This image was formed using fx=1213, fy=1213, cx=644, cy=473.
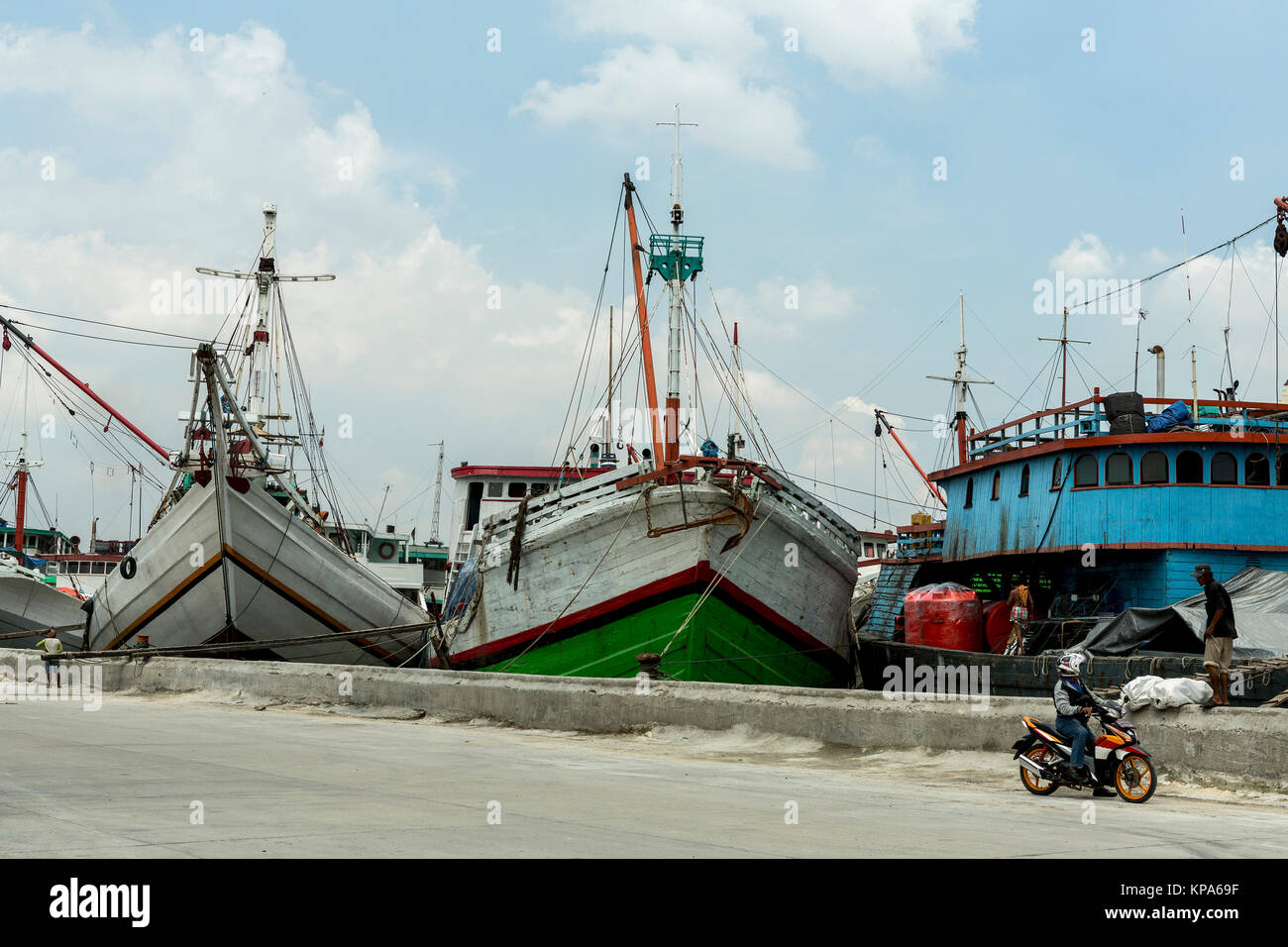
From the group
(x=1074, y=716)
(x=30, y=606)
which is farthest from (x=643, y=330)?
(x=30, y=606)

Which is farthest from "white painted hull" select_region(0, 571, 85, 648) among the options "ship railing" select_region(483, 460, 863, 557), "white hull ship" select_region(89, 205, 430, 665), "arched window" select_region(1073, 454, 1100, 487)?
"arched window" select_region(1073, 454, 1100, 487)

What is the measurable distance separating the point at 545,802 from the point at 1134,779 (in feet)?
13.9

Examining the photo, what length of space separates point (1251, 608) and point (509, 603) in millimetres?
10961

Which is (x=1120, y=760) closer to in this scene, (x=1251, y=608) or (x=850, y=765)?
(x=850, y=765)

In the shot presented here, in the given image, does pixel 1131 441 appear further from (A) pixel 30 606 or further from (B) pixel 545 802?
(A) pixel 30 606

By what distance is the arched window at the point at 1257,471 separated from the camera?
19.4 meters

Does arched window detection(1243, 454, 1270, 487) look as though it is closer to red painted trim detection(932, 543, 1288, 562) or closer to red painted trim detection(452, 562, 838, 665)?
red painted trim detection(932, 543, 1288, 562)

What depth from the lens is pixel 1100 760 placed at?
8.91 meters

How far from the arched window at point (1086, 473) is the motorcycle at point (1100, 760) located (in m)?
12.0

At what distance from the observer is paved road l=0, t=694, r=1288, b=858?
5.77 meters

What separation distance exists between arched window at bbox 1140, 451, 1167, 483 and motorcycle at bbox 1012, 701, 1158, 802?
11.5 metres

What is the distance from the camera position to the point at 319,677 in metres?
16.7

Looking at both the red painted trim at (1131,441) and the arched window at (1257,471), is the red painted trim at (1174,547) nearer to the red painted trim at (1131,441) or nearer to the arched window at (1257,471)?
the arched window at (1257,471)
